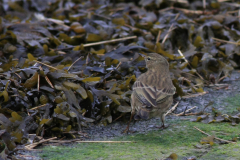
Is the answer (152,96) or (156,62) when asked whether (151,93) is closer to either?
(152,96)

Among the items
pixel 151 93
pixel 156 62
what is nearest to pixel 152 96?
pixel 151 93

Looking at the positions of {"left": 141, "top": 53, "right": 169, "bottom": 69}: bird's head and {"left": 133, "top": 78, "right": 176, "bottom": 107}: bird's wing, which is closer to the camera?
{"left": 133, "top": 78, "right": 176, "bottom": 107}: bird's wing

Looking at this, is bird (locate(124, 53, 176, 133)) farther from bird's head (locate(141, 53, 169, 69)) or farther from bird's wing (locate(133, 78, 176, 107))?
bird's head (locate(141, 53, 169, 69))

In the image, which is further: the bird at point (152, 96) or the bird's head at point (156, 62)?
the bird's head at point (156, 62)

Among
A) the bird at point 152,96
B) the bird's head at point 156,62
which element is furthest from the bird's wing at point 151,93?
the bird's head at point 156,62

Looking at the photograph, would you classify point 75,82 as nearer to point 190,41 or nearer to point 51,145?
point 51,145

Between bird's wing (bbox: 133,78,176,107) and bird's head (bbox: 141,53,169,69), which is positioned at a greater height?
bird's head (bbox: 141,53,169,69)

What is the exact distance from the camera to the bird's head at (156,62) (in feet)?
21.2

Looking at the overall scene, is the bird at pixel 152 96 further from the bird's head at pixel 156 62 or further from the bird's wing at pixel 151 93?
the bird's head at pixel 156 62

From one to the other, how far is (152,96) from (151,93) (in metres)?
0.09

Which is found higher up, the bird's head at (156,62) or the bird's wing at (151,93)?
the bird's head at (156,62)

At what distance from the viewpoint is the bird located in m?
5.21

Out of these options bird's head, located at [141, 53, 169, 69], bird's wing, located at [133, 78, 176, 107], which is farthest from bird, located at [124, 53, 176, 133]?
bird's head, located at [141, 53, 169, 69]

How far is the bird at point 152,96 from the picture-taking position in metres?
5.21
